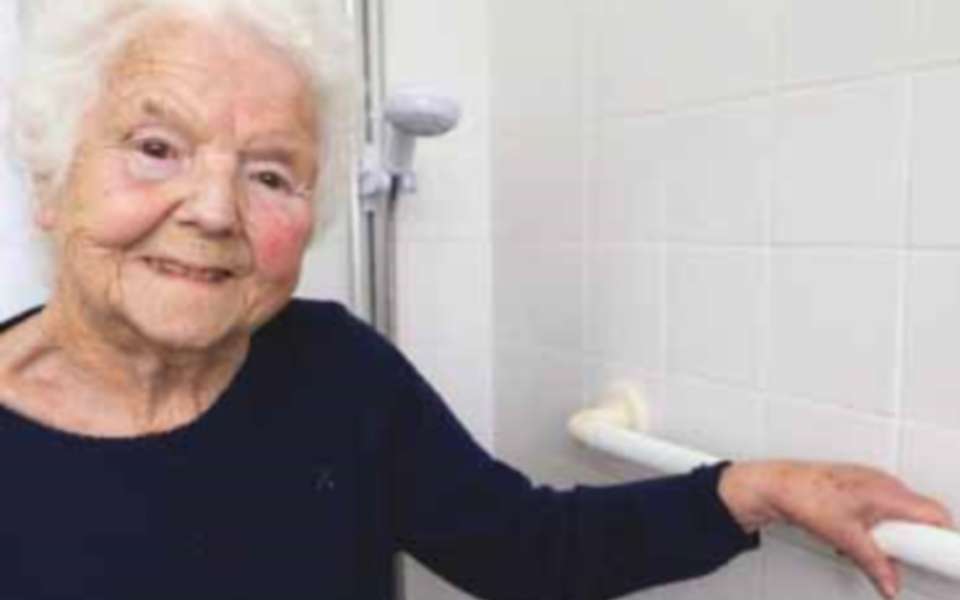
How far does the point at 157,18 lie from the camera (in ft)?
2.53

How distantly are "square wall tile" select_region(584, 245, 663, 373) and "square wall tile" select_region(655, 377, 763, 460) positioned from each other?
0.16 feet

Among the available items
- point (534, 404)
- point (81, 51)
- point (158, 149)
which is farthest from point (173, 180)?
point (534, 404)

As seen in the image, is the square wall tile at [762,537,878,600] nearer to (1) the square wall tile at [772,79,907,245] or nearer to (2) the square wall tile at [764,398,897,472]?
(2) the square wall tile at [764,398,897,472]

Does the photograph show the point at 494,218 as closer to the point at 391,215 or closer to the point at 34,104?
the point at 391,215

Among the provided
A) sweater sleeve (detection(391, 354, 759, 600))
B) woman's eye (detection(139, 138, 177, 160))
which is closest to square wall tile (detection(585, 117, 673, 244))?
sweater sleeve (detection(391, 354, 759, 600))

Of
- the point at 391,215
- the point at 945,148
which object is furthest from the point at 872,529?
the point at 391,215

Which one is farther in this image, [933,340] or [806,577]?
[806,577]

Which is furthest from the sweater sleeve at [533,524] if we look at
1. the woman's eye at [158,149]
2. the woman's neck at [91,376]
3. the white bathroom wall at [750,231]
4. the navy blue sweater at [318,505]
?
the woman's eye at [158,149]

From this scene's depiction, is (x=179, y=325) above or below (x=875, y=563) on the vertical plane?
above

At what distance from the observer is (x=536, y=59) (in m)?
1.22

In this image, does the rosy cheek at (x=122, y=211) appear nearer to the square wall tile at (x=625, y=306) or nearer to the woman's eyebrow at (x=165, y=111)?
the woman's eyebrow at (x=165, y=111)

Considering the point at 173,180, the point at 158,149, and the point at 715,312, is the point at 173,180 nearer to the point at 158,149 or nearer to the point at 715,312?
the point at 158,149

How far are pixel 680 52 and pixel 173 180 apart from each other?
1.65ft

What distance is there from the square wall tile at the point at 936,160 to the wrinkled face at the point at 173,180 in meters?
0.49
